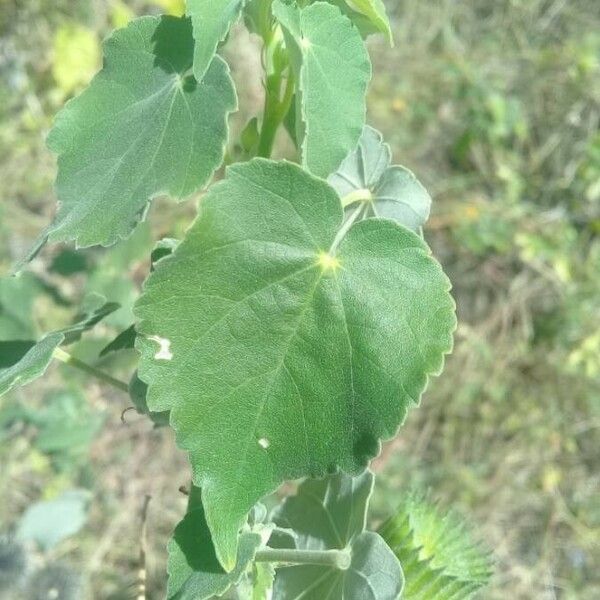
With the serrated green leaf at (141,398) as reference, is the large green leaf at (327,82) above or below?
above

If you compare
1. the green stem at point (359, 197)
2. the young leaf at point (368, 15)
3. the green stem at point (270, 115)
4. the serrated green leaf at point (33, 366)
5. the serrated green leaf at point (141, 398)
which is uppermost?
the young leaf at point (368, 15)

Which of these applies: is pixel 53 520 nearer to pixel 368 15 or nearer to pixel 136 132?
pixel 136 132

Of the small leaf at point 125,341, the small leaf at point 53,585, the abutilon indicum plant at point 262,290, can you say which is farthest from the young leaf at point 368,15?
the small leaf at point 53,585

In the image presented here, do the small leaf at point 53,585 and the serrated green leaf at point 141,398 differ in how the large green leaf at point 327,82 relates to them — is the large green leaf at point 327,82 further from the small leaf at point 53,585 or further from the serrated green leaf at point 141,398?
the small leaf at point 53,585

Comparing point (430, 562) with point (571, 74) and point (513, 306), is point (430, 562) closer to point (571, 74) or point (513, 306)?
point (513, 306)

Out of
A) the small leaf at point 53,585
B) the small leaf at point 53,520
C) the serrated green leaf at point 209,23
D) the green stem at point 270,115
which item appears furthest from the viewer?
the small leaf at point 53,520

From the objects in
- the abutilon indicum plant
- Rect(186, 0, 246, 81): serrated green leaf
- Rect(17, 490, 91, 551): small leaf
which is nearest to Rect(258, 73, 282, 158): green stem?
the abutilon indicum plant
